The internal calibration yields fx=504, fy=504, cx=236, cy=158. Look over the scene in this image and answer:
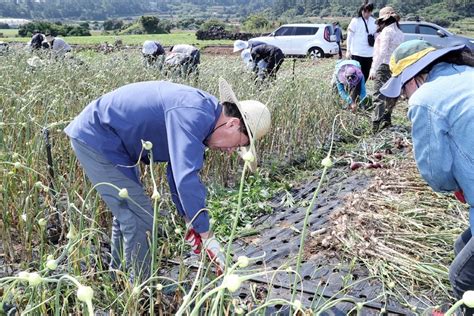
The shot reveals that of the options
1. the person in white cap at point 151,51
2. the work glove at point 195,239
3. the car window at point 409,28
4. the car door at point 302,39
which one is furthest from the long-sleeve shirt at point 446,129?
the car door at point 302,39

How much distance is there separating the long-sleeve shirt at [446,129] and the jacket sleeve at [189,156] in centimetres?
73

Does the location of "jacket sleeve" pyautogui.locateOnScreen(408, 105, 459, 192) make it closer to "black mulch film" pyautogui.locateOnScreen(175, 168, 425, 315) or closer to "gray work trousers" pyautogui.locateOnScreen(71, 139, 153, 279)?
"black mulch film" pyautogui.locateOnScreen(175, 168, 425, 315)

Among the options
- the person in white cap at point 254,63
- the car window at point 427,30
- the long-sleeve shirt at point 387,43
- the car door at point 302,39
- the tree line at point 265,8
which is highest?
the long-sleeve shirt at point 387,43

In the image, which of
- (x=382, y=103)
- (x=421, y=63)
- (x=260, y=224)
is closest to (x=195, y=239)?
(x=421, y=63)

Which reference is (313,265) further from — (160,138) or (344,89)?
(344,89)

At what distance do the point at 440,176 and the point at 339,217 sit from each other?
116 cm

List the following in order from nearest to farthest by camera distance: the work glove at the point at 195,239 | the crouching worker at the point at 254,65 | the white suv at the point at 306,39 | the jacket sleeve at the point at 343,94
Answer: the work glove at the point at 195,239 < the jacket sleeve at the point at 343,94 < the crouching worker at the point at 254,65 < the white suv at the point at 306,39

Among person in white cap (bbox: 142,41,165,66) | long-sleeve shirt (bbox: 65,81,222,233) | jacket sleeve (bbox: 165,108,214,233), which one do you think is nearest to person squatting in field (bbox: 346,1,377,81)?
person in white cap (bbox: 142,41,165,66)

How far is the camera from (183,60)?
5.59m

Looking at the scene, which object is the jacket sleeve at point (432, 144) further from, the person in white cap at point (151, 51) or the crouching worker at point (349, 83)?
the person in white cap at point (151, 51)

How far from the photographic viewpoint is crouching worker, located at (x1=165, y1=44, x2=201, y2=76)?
5.24 m

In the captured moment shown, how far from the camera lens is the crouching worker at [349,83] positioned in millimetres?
5172

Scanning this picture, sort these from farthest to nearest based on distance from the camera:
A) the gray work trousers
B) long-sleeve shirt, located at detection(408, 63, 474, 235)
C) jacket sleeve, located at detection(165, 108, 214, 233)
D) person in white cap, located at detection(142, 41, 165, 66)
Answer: person in white cap, located at detection(142, 41, 165, 66)
the gray work trousers
jacket sleeve, located at detection(165, 108, 214, 233)
long-sleeve shirt, located at detection(408, 63, 474, 235)

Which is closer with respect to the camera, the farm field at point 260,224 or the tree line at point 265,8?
the farm field at point 260,224
